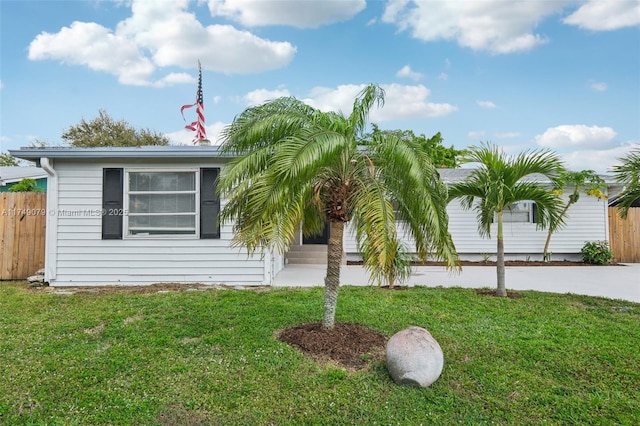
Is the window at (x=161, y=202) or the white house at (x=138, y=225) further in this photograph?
the window at (x=161, y=202)

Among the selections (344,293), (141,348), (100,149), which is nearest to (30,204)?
(100,149)

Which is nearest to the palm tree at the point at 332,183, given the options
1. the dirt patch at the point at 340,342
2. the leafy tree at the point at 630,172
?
the dirt patch at the point at 340,342

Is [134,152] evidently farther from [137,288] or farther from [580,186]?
[580,186]

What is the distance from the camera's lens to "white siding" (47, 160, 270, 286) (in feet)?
24.2

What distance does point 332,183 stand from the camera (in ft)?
13.5

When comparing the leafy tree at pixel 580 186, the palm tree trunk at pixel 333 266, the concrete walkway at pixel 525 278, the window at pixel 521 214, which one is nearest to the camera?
the palm tree trunk at pixel 333 266

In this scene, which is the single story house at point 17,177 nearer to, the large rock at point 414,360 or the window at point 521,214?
the large rock at point 414,360

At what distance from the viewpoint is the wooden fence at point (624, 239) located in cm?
1223

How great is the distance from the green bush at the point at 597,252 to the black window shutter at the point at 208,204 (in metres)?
11.5

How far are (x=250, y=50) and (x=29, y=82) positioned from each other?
7.55 meters

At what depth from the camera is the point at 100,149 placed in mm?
7184

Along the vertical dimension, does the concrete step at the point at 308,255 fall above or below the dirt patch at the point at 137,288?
above

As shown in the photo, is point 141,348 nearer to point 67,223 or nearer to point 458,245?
point 67,223

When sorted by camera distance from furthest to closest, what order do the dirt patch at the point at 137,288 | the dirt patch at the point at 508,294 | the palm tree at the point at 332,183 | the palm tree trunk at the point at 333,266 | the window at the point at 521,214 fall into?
the window at the point at 521,214 < the dirt patch at the point at 137,288 < the dirt patch at the point at 508,294 < the palm tree trunk at the point at 333,266 < the palm tree at the point at 332,183
